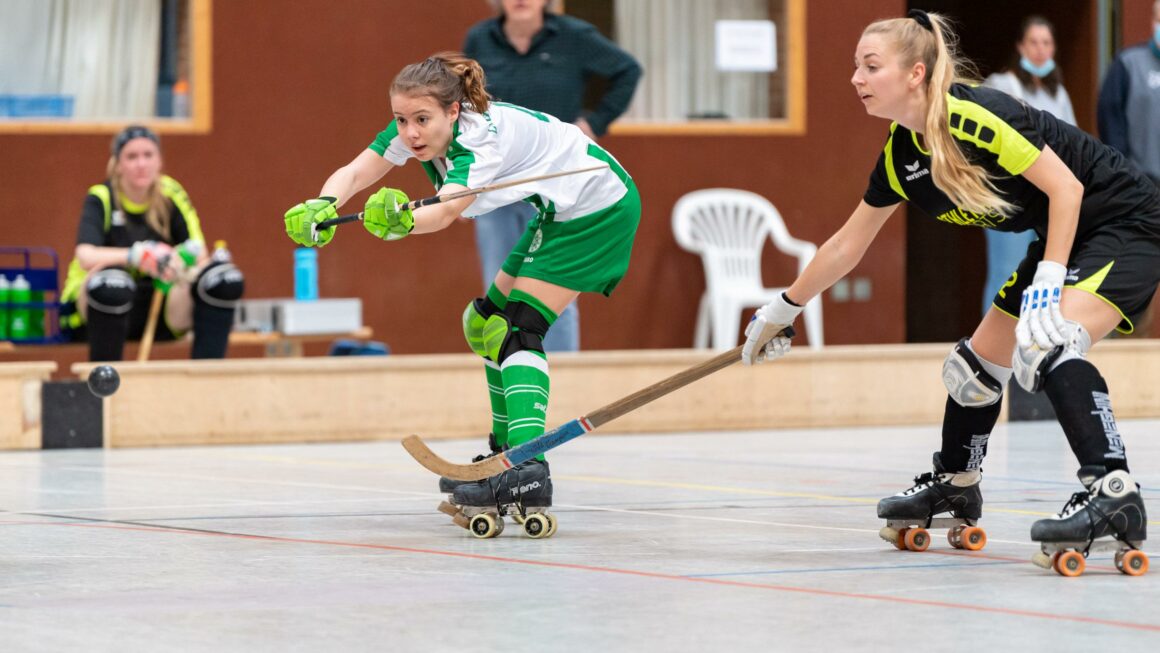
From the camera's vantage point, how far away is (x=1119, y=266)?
386cm

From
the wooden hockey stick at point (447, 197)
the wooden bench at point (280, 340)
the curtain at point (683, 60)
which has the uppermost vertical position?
→ the curtain at point (683, 60)

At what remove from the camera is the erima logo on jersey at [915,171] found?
4.02 metres

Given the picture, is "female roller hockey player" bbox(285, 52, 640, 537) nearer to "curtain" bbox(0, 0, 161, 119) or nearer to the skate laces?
the skate laces

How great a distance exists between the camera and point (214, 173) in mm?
9398

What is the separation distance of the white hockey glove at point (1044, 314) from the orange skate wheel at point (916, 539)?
0.59 metres

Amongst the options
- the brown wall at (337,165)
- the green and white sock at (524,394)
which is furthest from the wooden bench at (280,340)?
the green and white sock at (524,394)

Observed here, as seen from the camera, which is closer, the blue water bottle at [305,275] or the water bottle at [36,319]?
the water bottle at [36,319]

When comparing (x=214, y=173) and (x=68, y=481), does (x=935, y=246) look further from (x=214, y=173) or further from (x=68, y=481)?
(x=68, y=481)

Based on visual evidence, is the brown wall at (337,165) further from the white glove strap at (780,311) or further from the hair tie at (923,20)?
the hair tie at (923,20)

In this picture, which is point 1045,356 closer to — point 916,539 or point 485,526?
point 916,539

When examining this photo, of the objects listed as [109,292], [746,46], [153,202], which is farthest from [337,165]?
[746,46]

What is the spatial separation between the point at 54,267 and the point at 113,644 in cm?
613

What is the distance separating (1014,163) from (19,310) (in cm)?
558

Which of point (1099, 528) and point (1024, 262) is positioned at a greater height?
point (1024, 262)
